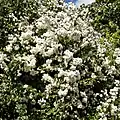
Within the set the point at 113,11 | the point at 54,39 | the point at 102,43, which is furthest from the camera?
the point at 113,11

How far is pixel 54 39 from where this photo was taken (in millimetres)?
6965

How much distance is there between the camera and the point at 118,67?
23.4 ft

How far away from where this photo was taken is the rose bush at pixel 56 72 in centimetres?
646

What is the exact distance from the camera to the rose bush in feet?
21.2

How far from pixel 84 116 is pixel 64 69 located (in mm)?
821

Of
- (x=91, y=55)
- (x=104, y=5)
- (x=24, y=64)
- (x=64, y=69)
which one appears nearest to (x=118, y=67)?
(x=91, y=55)

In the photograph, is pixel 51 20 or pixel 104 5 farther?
pixel 104 5

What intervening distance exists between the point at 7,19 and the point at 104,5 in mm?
3020

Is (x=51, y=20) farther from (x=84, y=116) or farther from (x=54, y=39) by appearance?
(x=84, y=116)

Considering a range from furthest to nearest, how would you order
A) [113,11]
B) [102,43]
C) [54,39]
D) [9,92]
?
[113,11] → [102,43] → [54,39] → [9,92]

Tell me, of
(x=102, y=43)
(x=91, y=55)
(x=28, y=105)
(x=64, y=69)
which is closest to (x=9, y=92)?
(x=28, y=105)

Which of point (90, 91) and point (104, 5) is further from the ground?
point (104, 5)

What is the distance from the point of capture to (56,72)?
6.86m

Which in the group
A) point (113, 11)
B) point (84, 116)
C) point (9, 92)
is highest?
point (113, 11)
